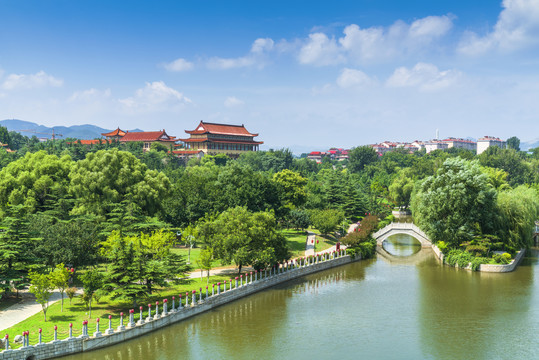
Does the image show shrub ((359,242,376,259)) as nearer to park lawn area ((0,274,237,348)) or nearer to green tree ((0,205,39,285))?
park lawn area ((0,274,237,348))

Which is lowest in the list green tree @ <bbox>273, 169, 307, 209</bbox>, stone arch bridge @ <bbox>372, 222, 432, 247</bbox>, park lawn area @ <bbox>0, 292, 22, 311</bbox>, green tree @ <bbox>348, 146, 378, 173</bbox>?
park lawn area @ <bbox>0, 292, 22, 311</bbox>

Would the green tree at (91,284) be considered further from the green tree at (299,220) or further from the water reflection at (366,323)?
the green tree at (299,220)

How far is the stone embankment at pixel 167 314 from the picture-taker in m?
20.5

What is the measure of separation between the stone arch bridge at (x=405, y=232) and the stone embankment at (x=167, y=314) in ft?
41.4

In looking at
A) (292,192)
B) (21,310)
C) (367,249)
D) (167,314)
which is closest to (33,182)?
(21,310)

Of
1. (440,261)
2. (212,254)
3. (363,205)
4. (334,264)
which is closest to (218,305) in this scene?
(212,254)

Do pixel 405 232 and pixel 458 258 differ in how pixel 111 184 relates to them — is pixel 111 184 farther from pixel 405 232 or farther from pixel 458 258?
pixel 458 258

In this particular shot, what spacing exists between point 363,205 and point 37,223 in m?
43.0

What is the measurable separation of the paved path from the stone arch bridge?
33942 mm

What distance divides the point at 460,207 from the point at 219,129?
7652 cm

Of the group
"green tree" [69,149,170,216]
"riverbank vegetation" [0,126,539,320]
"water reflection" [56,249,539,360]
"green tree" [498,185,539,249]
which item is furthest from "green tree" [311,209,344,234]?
"green tree" [69,149,170,216]

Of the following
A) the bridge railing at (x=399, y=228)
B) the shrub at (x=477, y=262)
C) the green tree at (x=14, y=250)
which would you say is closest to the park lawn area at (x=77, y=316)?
the green tree at (x=14, y=250)

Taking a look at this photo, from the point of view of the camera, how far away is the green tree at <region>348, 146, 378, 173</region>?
126 m

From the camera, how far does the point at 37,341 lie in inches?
819
